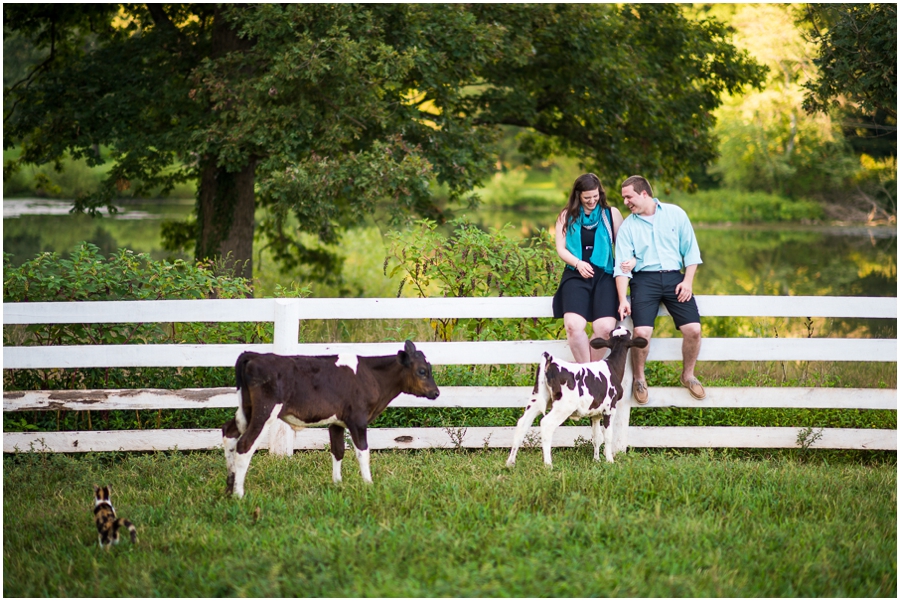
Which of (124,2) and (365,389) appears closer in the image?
(365,389)

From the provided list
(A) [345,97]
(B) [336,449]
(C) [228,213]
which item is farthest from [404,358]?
(C) [228,213]

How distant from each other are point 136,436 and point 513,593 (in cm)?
373

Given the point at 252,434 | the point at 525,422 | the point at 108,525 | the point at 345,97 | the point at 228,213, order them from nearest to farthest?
the point at 108,525 → the point at 252,434 → the point at 525,422 → the point at 345,97 → the point at 228,213

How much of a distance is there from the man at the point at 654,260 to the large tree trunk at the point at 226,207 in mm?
7719

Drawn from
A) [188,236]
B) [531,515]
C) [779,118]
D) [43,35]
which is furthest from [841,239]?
[531,515]

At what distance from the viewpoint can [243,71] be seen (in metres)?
11.6

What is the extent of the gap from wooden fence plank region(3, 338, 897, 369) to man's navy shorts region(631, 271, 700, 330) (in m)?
0.39

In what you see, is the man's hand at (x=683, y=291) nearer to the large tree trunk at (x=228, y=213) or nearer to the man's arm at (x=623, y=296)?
the man's arm at (x=623, y=296)

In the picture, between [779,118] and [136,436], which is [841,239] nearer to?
[779,118]

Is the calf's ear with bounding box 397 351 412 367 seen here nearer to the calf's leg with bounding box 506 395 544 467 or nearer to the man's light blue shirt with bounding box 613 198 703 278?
the calf's leg with bounding box 506 395 544 467

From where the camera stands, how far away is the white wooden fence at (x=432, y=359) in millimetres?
6082

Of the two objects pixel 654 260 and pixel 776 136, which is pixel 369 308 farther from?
pixel 776 136

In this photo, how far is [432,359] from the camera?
6.21 metres

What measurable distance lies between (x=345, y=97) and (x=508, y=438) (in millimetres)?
6274
